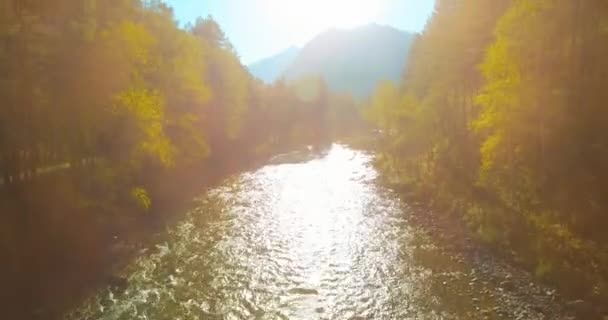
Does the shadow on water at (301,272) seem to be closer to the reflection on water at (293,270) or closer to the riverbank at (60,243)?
the reflection on water at (293,270)

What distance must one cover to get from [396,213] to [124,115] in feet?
74.3

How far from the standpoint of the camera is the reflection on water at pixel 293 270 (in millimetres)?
19688

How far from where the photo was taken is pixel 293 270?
80.8ft

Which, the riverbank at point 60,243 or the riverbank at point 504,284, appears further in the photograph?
the riverbank at point 60,243

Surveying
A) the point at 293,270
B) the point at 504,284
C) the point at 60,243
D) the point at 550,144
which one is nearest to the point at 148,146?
the point at 60,243

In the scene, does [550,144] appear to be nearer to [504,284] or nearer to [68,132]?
[504,284]

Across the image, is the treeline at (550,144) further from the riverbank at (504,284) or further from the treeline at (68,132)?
the treeline at (68,132)

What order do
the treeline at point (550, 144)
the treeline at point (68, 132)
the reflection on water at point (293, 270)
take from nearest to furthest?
the reflection on water at point (293, 270) → the treeline at point (550, 144) → the treeline at point (68, 132)

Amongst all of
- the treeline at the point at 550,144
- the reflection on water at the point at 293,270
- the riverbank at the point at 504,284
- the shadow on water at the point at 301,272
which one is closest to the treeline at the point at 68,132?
the shadow on water at the point at 301,272

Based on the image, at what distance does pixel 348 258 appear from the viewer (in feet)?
86.7

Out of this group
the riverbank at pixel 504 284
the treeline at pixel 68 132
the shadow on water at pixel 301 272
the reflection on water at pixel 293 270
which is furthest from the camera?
the treeline at pixel 68 132

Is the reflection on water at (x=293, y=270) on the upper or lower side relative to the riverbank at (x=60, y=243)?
lower

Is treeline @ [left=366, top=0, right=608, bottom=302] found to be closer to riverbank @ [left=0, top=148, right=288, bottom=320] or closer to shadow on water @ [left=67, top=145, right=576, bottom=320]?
shadow on water @ [left=67, top=145, right=576, bottom=320]

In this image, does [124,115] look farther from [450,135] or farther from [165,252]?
[450,135]
